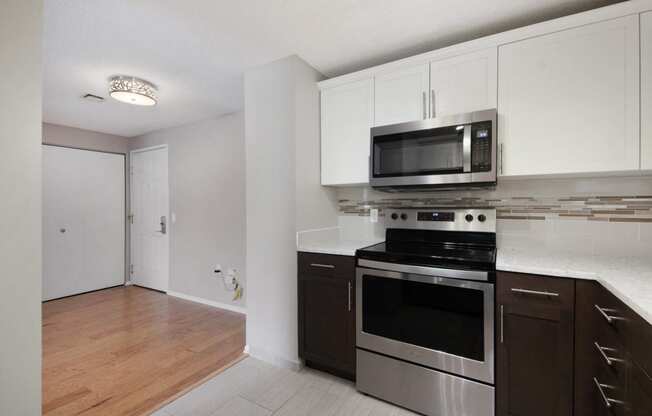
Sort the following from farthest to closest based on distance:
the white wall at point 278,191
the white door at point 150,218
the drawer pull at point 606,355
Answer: the white door at point 150,218 → the white wall at point 278,191 → the drawer pull at point 606,355

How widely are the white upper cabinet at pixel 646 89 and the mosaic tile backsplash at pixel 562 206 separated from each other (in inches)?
14.3

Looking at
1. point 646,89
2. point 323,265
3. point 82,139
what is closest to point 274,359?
point 323,265

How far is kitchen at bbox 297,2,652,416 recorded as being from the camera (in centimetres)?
133

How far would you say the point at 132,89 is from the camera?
2410mm

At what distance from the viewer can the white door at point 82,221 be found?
3.70m

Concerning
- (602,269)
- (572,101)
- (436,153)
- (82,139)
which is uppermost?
(82,139)

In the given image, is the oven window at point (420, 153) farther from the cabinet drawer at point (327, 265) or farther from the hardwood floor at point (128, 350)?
the hardwood floor at point (128, 350)

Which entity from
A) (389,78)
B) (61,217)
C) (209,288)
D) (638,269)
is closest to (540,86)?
(389,78)

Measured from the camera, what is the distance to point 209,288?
3551 millimetres

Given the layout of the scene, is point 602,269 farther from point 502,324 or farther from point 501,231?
point 501,231

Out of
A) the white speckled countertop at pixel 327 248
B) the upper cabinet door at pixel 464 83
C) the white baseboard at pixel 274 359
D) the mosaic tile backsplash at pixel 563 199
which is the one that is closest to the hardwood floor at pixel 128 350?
the white baseboard at pixel 274 359

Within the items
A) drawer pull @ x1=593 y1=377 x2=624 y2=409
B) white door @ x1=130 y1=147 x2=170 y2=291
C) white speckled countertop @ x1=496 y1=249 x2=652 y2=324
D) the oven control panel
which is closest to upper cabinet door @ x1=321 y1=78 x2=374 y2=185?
the oven control panel

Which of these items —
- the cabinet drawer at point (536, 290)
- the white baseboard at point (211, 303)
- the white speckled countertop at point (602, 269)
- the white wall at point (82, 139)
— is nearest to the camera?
the white speckled countertop at point (602, 269)

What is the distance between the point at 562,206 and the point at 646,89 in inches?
27.6
